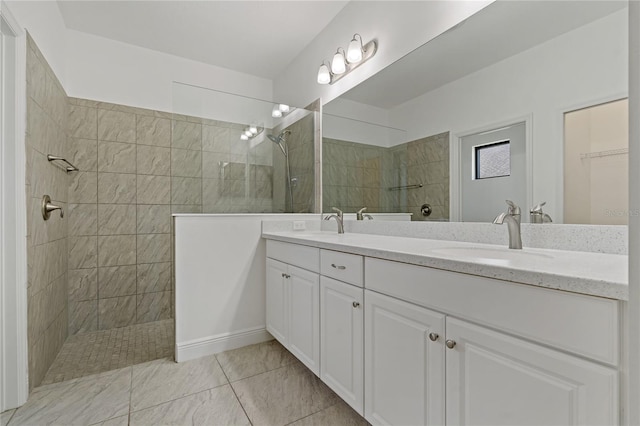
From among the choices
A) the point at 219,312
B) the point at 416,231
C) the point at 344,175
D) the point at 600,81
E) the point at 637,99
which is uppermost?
the point at 600,81

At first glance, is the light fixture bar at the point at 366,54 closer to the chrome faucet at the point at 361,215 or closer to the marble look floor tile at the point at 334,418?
the chrome faucet at the point at 361,215

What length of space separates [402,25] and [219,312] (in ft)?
7.24

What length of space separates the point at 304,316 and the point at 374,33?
1.87 metres

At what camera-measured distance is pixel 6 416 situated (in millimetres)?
1456

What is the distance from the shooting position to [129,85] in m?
2.75

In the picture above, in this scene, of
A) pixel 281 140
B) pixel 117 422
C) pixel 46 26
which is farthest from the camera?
pixel 281 140

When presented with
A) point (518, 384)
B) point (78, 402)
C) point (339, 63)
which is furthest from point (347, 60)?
point (78, 402)

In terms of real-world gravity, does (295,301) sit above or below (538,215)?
below

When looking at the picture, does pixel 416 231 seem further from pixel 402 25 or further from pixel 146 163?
pixel 146 163

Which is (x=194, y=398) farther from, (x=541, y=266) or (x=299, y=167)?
(x=299, y=167)

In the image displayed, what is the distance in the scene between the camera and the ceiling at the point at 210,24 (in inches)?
89.5

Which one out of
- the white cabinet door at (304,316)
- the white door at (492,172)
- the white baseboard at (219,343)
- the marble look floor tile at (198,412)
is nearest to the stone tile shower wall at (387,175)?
the white door at (492,172)

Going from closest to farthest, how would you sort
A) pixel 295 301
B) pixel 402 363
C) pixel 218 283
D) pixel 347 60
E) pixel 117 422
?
pixel 402 363, pixel 117 422, pixel 295 301, pixel 218 283, pixel 347 60

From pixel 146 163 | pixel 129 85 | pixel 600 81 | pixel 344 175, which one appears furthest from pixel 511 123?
pixel 129 85
